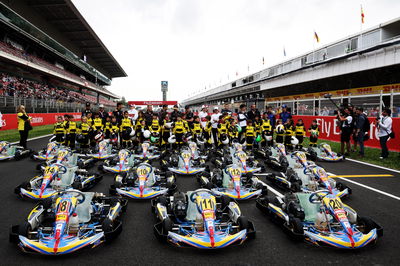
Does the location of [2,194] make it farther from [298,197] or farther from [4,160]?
[298,197]

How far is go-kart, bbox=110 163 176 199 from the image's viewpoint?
17.2 ft

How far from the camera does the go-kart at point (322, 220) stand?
3428 millimetres

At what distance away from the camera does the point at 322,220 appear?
158 inches

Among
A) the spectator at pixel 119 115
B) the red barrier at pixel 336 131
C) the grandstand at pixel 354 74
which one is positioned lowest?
the red barrier at pixel 336 131

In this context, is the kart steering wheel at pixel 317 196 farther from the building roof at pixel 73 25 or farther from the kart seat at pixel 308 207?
the building roof at pixel 73 25

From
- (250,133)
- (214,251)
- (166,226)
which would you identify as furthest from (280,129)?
(166,226)

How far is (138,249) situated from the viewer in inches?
138

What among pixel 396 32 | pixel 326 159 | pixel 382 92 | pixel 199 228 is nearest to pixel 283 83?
pixel 396 32

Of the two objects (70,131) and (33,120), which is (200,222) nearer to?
(70,131)

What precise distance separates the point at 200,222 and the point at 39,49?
38.1m

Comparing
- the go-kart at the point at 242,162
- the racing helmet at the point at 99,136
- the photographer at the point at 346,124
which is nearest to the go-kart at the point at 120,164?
the go-kart at the point at 242,162

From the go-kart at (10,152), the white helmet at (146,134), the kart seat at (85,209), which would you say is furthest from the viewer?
the white helmet at (146,134)

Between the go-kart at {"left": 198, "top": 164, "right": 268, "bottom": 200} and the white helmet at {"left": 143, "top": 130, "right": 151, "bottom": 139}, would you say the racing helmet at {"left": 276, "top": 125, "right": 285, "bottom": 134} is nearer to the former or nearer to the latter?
the go-kart at {"left": 198, "top": 164, "right": 268, "bottom": 200}

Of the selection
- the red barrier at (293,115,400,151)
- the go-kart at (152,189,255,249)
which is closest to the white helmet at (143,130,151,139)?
the go-kart at (152,189,255,249)
